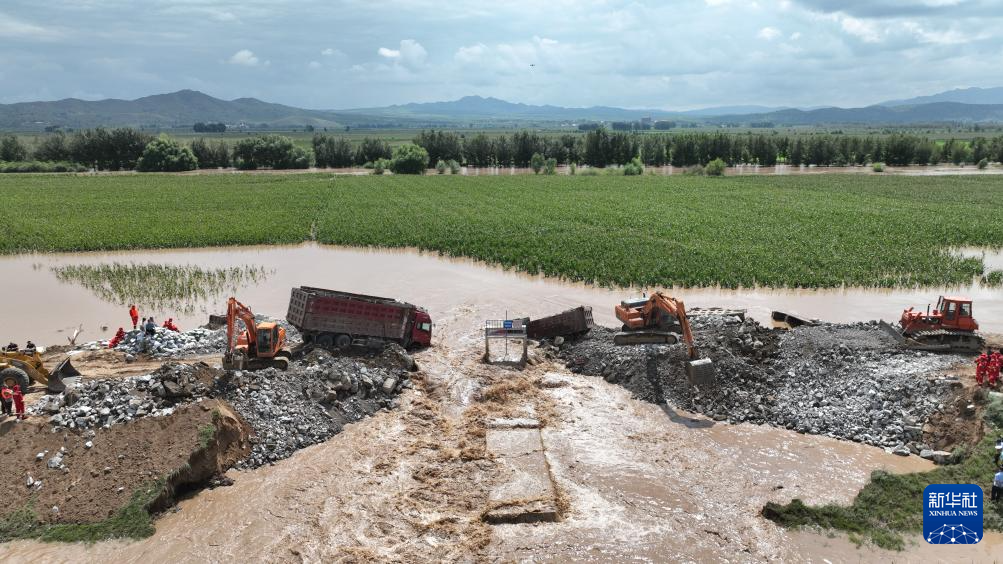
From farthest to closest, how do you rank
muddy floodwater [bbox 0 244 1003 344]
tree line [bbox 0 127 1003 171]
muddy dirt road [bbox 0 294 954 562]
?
tree line [bbox 0 127 1003 171]
muddy floodwater [bbox 0 244 1003 344]
muddy dirt road [bbox 0 294 954 562]

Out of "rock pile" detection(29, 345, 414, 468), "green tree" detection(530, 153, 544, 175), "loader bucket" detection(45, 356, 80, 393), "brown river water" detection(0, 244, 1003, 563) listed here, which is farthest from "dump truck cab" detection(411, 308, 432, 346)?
"green tree" detection(530, 153, 544, 175)

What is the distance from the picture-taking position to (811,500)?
1373 cm

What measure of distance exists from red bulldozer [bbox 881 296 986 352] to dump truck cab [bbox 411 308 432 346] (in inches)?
607

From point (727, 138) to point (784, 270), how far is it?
97365mm

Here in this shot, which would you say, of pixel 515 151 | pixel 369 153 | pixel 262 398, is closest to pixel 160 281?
pixel 262 398

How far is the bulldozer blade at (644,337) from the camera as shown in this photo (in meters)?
20.8

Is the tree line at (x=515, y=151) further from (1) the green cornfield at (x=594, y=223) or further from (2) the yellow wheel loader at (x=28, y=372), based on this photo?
(2) the yellow wheel loader at (x=28, y=372)

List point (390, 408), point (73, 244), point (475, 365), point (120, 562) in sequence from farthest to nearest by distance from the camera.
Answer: point (73, 244) < point (475, 365) < point (390, 408) < point (120, 562)

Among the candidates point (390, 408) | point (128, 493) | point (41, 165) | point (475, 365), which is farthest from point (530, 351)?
point (41, 165)

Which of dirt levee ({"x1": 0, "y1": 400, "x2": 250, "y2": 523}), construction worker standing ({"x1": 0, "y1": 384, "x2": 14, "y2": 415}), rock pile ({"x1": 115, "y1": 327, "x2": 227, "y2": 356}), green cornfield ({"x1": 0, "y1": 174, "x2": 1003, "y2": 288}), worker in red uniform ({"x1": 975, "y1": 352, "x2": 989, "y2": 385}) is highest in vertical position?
green cornfield ({"x1": 0, "y1": 174, "x2": 1003, "y2": 288})

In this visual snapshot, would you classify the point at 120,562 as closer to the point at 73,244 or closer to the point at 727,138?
the point at 73,244

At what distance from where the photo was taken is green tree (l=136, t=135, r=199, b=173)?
104062mm

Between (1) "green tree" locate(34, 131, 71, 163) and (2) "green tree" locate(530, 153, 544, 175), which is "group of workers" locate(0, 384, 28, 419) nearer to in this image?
(2) "green tree" locate(530, 153, 544, 175)

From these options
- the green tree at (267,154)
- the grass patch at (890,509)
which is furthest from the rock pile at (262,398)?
the green tree at (267,154)
